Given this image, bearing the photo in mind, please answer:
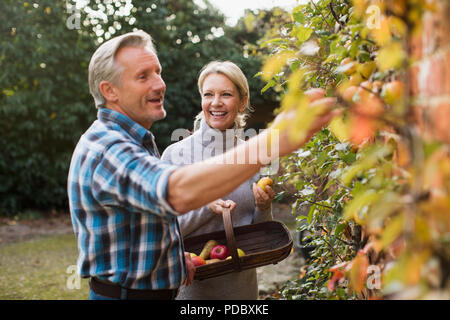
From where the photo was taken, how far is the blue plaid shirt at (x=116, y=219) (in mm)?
1363

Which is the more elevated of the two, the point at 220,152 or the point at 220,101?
the point at 220,101

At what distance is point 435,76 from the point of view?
79 centimetres

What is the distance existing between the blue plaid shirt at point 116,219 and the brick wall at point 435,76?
80 centimetres

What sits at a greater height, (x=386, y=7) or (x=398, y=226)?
(x=386, y=7)

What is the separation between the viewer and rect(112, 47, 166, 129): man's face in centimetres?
163

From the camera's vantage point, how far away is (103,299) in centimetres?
157

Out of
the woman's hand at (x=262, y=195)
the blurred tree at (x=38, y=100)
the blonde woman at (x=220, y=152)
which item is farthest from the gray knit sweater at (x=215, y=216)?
the blurred tree at (x=38, y=100)

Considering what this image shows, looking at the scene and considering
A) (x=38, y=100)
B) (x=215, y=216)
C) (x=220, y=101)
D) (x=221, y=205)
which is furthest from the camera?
(x=38, y=100)

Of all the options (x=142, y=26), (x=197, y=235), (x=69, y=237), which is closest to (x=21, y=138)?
(x=69, y=237)

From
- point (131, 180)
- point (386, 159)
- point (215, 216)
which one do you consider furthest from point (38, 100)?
point (386, 159)

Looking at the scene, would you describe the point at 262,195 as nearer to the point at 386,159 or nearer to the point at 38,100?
the point at 386,159

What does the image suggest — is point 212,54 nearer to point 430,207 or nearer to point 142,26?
point 142,26

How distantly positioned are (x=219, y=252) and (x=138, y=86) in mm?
1043

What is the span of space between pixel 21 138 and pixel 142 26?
3.83 metres
